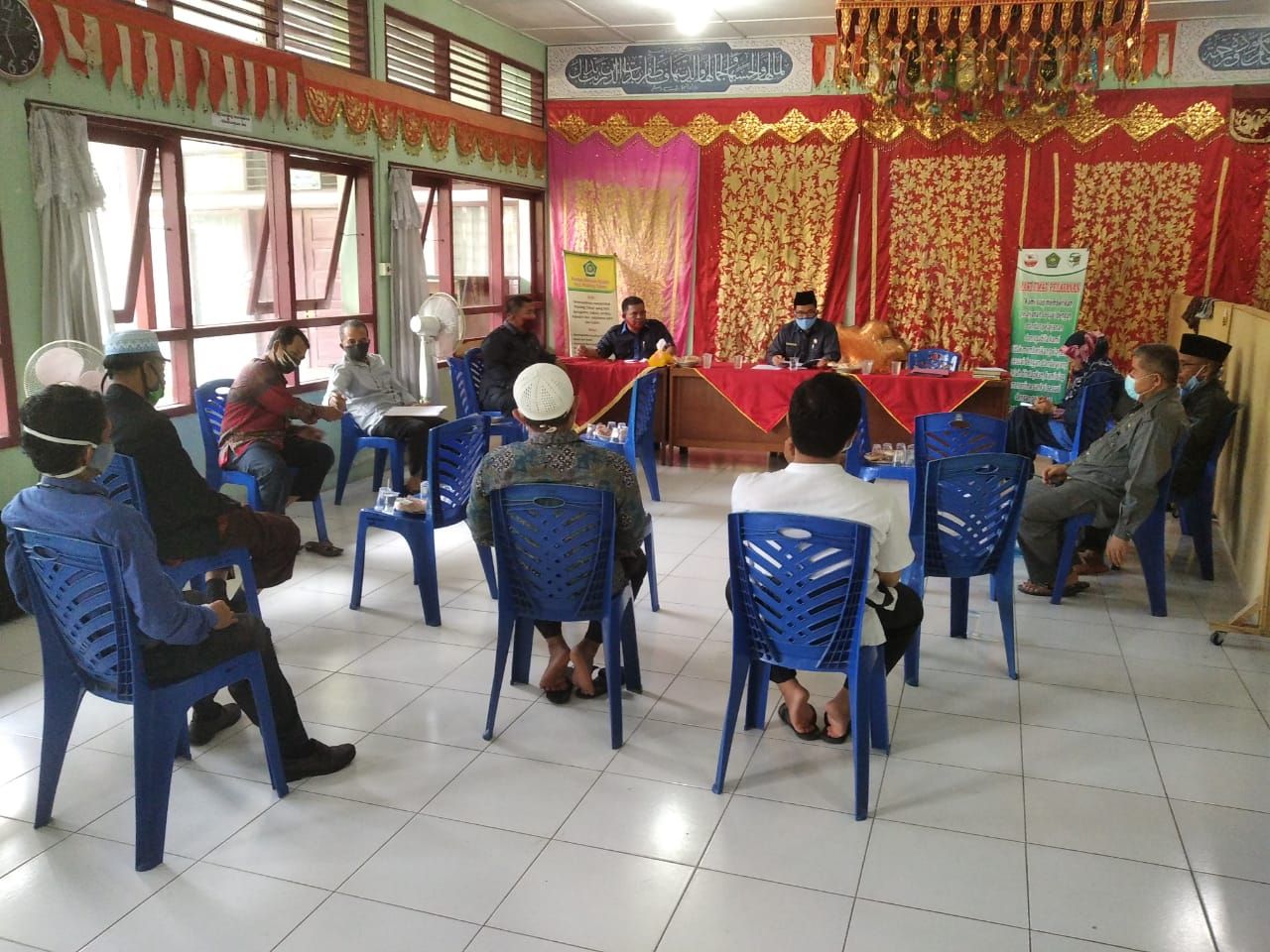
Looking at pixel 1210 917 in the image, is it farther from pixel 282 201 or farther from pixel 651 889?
pixel 282 201

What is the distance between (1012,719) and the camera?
128 inches

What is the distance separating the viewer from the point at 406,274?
7.07 meters

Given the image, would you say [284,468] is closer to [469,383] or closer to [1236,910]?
[469,383]

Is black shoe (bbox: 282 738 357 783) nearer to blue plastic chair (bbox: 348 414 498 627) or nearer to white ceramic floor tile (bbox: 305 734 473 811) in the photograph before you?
white ceramic floor tile (bbox: 305 734 473 811)

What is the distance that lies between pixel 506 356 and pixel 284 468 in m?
2.07

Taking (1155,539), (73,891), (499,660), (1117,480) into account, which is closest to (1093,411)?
(1117,480)

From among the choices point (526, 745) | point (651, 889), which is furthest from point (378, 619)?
point (651, 889)

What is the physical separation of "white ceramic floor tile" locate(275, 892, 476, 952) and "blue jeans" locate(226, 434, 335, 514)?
2824 millimetres

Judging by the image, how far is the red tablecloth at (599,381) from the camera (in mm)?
7309

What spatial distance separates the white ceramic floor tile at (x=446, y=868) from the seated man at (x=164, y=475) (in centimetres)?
98

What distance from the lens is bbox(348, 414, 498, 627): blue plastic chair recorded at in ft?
13.2

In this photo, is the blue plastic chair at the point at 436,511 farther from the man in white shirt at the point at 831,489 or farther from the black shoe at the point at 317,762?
the man in white shirt at the point at 831,489

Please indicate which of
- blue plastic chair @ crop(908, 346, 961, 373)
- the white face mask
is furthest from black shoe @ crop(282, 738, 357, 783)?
blue plastic chair @ crop(908, 346, 961, 373)

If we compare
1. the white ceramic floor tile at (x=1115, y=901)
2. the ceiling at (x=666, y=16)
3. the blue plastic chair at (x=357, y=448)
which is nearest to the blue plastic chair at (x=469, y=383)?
the blue plastic chair at (x=357, y=448)
